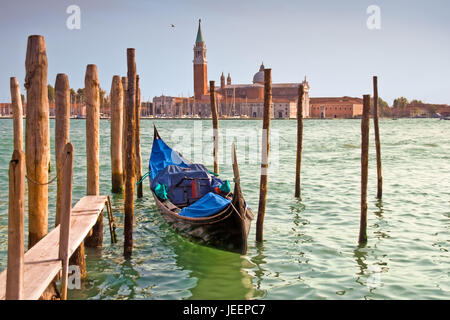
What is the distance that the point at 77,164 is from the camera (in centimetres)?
1082

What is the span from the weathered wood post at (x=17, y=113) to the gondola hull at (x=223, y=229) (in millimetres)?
3361

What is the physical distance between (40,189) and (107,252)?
1.00 m

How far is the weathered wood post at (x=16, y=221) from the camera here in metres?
1.78

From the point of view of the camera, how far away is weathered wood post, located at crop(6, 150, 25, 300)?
1.78 meters

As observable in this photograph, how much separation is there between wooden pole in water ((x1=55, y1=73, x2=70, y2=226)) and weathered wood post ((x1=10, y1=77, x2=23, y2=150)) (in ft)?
9.13

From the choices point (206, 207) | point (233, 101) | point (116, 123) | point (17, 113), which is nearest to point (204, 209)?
point (206, 207)

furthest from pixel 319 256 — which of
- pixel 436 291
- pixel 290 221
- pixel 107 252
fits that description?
pixel 107 252

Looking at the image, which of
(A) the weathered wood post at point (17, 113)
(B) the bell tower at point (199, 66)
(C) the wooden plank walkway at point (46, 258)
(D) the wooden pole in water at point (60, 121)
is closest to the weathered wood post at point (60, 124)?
(D) the wooden pole in water at point (60, 121)

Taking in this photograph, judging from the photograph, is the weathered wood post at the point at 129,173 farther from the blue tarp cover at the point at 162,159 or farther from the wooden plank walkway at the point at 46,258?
the blue tarp cover at the point at 162,159

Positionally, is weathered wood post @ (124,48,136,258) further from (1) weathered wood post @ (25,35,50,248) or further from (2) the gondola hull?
(1) weathered wood post @ (25,35,50,248)

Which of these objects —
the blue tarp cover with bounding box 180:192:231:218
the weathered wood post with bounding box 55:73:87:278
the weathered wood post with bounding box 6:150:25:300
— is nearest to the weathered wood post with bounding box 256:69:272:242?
the blue tarp cover with bounding box 180:192:231:218

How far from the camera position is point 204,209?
4164 mm
